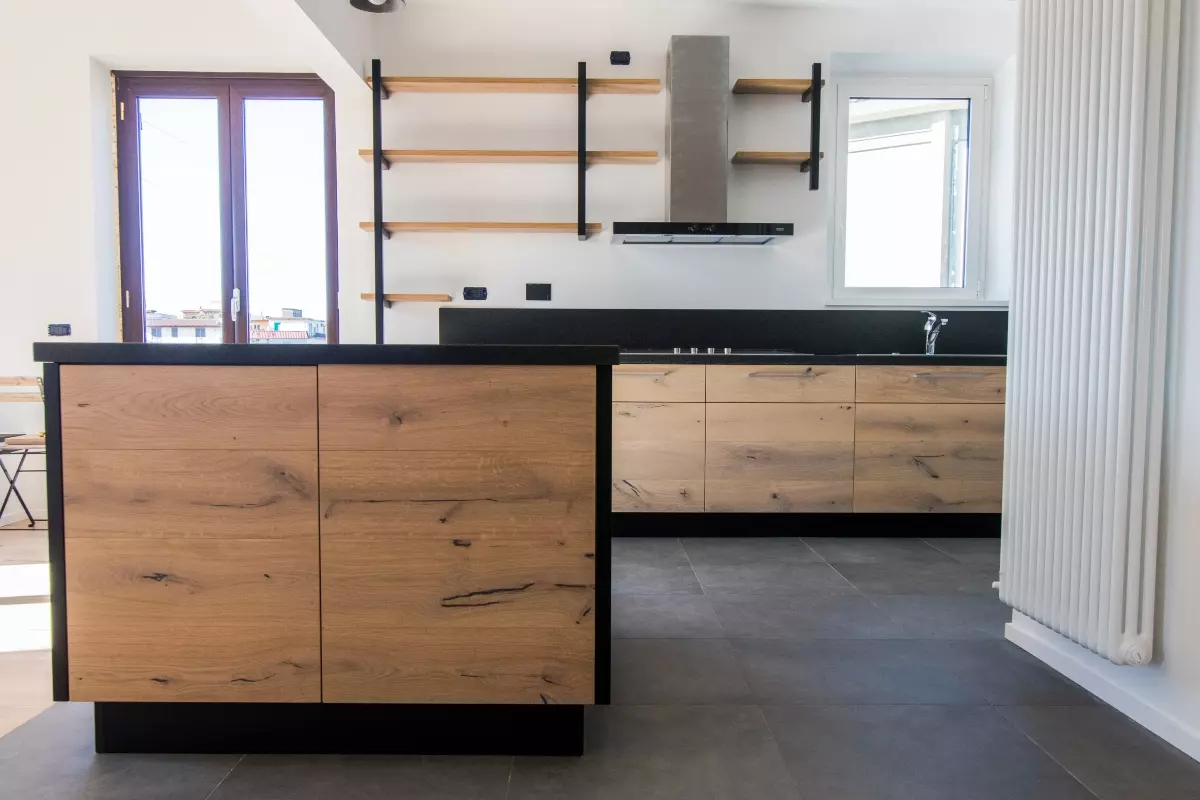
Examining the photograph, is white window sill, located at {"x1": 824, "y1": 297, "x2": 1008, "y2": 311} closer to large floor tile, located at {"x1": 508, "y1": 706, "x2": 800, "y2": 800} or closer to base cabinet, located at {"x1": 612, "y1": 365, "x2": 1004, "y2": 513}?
base cabinet, located at {"x1": 612, "y1": 365, "x2": 1004, "y2": 513}

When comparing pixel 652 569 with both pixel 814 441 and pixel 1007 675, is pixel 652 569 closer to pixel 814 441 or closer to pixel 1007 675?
pixel 814 441

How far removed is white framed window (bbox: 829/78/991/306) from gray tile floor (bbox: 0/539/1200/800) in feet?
7.43

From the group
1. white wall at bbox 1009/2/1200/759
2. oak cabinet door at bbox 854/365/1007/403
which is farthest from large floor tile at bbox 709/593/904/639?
oak cabinet door at bbox 854/365/1007/403

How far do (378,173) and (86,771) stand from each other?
115 inches

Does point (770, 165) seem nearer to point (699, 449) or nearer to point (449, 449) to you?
point (699, 449)

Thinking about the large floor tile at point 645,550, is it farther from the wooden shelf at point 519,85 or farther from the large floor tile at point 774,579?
the wooden shelf at point 519,85

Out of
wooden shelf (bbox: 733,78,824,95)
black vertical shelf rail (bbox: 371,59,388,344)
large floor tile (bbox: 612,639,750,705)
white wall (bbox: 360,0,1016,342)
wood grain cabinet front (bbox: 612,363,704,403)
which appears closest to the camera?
large floor tile (bbox: 612,639,750,705)

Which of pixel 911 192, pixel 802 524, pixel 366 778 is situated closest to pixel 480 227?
pixel 802 524

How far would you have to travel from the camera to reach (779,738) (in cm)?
155

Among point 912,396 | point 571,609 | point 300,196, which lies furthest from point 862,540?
point 300,196

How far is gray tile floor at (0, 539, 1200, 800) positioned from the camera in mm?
1359

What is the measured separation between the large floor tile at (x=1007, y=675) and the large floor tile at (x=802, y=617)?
0.19 metres

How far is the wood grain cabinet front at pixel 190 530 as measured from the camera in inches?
54.3

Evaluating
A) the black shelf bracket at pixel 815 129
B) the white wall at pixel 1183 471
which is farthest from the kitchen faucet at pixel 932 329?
the white wall at pixel 1183 471
